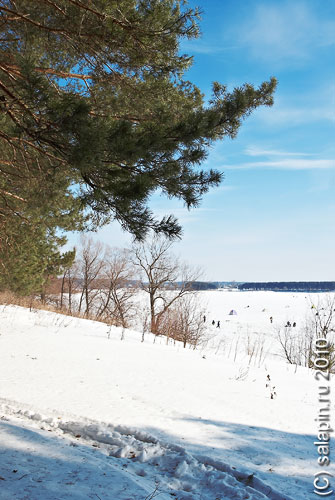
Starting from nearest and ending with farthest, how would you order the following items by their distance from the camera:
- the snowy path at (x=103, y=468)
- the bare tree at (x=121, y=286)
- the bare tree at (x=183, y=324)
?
the snowy path at (x=103, y=468), the bare tree at (x=183, y=324), the bare tree at (x=121, y=286)

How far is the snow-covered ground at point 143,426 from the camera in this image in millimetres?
2977

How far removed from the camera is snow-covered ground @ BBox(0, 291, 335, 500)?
117 inches

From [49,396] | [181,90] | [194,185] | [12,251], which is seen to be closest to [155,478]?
[49,396]

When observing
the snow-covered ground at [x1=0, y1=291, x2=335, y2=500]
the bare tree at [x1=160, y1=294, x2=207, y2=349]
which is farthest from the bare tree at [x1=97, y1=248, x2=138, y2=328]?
the snow-covered ground at [x1=0, y1=291, x2=335, y2=500]

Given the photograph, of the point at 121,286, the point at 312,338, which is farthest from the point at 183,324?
the point at 121,286

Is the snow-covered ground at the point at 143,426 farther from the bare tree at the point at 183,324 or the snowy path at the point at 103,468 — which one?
the bare tree at the point at 183,324

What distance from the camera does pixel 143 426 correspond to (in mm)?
4457

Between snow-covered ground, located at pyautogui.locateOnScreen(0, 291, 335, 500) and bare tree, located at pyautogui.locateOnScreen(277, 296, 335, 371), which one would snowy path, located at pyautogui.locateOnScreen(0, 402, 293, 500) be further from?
bare tree, located at pyautogui.locateOnScreen(277, 296, 335, 371)

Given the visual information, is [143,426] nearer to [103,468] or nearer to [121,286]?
[103,468]

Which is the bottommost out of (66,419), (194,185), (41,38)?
(66,419)

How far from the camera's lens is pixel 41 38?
507cm

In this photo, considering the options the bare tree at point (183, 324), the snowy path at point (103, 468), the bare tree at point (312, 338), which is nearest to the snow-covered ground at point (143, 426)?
the snowy path at point (103, 468)

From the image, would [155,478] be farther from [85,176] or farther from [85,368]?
[85,368]

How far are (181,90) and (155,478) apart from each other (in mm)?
5393
